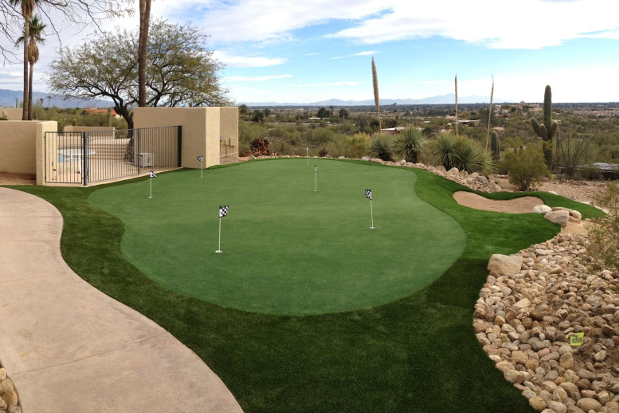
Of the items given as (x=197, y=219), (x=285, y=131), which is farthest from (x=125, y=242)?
(x=285, y=131)

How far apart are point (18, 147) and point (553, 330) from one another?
18.0 metres

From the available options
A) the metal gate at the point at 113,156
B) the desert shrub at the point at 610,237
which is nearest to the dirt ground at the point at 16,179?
the metal gate at the point at 113,156

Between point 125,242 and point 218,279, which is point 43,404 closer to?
point 218,279

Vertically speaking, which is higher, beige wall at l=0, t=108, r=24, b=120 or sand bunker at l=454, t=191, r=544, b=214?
beige wall at l=0, t=108, r=24, b=120

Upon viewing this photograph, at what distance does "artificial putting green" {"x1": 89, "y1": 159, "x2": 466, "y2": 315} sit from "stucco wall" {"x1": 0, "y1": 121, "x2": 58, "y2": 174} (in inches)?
178

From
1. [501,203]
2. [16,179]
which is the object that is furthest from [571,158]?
[16,179]

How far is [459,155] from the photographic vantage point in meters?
22.5

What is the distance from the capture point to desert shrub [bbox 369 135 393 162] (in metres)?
24.1

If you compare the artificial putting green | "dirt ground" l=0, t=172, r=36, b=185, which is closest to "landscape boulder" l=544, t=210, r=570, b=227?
the artificial putting green

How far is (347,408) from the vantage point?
4.85 meters

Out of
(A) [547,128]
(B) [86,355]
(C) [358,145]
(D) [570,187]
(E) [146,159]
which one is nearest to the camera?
(B) [86,355]

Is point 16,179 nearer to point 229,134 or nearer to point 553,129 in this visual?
point 229,134

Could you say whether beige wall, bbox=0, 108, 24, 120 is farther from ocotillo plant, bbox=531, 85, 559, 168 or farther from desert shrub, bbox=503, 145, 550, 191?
ocotillo plant, bbox=531, 85, 559, 168

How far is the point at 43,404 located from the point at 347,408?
8.63 ft
